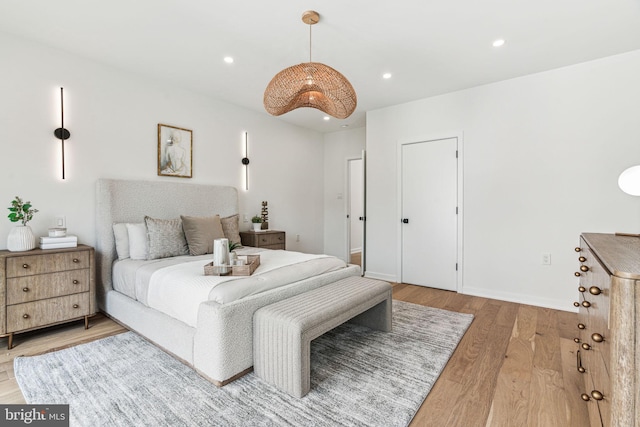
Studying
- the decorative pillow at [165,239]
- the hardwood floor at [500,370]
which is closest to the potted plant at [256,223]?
the decorative pillow at [165,239]

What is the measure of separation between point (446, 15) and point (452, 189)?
84.6 inches

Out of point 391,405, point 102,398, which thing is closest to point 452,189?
point 391,405

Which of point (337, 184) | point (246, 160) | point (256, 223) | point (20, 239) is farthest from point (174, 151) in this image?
point (337, 184)

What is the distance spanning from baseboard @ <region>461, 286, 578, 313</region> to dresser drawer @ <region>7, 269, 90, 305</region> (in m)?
4.16

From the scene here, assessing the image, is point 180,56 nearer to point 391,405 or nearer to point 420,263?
point 391,405

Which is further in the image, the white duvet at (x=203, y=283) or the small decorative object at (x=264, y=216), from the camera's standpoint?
the small decorative object at (x=264, y=216)

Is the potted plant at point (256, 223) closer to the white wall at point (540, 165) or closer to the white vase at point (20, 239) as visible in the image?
the white vase at point (20, 239)

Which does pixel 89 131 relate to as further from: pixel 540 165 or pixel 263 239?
pixel 540 165

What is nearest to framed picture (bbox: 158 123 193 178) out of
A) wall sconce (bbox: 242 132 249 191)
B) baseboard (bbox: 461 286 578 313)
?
wall sconce (bbox: 242 132 249 191)

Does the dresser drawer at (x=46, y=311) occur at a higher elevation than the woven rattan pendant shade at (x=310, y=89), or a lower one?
lower

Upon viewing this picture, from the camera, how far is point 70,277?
8.55 feet

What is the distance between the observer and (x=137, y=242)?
9.77 ft

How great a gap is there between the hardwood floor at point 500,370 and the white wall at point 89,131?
1.00 m

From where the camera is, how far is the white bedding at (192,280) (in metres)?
1.98
